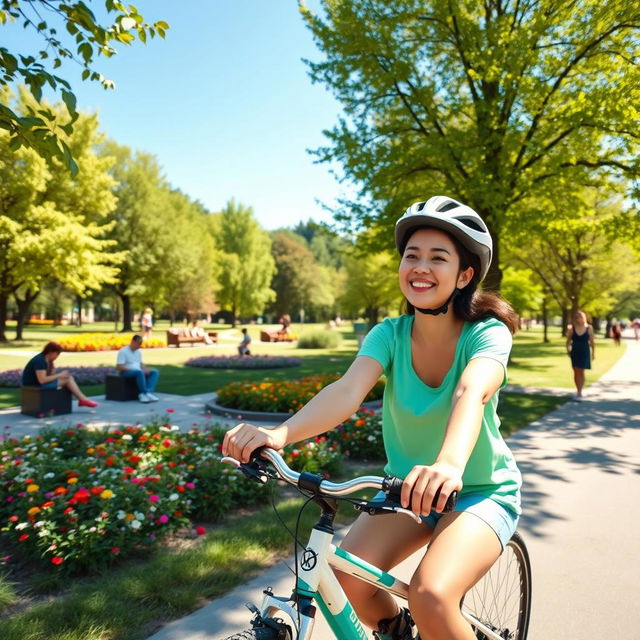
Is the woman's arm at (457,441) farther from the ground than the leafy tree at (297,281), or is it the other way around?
the leafy tree at (297,281)

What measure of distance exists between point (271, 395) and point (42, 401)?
4007mm

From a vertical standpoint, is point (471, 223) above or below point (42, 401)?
above

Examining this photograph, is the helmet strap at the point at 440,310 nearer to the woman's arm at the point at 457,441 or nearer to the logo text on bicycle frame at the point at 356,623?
the woman's arm at the point at 457,441

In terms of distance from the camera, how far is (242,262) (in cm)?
5450

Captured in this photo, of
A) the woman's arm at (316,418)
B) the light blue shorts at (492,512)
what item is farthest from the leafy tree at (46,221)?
the light blue shorts at (492,512)

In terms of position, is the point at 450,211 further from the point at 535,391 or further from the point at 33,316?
the point at 33,316

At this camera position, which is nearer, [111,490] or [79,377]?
[111,490]

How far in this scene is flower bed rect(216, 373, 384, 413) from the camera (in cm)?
927

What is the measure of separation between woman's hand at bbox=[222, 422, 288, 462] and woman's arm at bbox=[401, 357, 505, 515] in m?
0.49

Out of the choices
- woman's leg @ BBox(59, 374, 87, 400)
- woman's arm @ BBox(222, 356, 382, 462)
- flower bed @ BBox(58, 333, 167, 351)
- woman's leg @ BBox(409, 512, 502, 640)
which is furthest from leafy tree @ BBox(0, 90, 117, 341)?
woman's leg @ BBox(409, 512, 502, 640)

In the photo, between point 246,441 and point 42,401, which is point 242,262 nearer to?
point 42,401

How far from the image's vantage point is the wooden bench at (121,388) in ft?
36.4

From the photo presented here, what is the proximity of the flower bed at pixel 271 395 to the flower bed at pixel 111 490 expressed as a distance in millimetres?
3376

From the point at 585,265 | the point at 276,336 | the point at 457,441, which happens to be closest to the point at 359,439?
the point at 457,441
